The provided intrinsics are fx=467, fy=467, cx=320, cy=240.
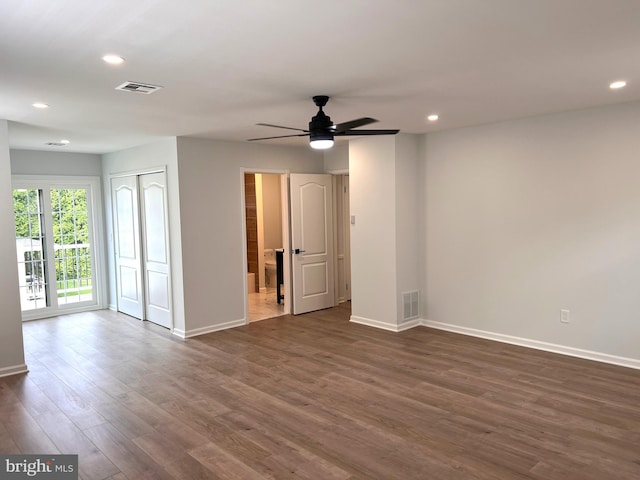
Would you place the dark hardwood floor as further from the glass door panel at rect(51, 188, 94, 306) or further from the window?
the glass door panel at rect(51, 188, 94, 306)

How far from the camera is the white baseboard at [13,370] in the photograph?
457 cm

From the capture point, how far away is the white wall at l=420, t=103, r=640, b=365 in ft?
14.5

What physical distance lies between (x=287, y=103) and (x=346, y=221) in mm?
3817

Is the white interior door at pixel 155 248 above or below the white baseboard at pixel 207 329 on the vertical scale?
above

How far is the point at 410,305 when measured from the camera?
5992mm

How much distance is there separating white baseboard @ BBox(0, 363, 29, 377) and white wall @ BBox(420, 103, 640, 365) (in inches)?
181

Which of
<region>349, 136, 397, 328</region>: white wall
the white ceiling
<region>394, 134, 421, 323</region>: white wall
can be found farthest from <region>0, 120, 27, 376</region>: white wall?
<region>394, 134, 421, 323</region>: white wall

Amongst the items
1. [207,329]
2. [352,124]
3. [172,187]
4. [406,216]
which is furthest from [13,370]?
[406,216]

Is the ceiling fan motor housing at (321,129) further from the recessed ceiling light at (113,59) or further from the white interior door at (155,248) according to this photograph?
the white interior door at (155,248)

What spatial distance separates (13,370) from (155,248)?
217 cm

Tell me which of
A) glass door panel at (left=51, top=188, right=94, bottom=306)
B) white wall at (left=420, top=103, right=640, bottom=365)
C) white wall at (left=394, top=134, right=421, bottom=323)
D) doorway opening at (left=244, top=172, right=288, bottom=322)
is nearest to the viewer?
white wall at (left=420, top=103, right=640, bottom=365)

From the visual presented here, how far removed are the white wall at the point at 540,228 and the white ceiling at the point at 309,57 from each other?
489 millimetres

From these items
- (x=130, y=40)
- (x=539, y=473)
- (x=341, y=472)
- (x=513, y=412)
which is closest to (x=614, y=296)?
(x=513, y=412)

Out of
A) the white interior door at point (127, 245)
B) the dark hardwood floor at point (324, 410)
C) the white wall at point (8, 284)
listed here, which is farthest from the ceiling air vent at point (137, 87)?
the white interior door at point (127, 245)
